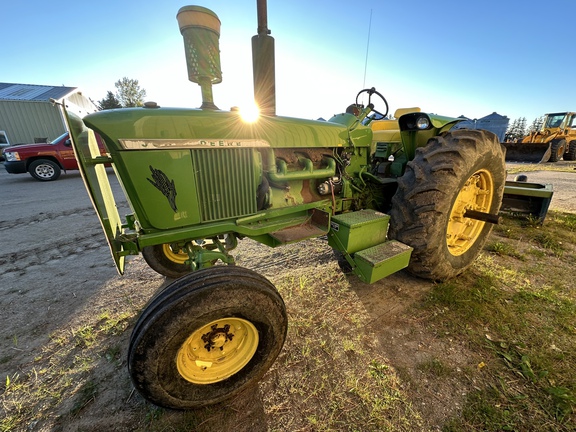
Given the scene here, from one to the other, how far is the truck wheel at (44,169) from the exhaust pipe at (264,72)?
9776mm

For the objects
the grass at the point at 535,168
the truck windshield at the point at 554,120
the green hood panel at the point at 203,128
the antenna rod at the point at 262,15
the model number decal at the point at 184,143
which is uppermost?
the antenna rod at the point at 262,15

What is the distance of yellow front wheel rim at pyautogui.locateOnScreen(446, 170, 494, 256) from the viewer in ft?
9.04

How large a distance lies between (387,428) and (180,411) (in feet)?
3.76

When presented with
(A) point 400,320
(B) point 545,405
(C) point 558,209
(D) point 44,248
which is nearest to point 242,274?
(A) point 400,320

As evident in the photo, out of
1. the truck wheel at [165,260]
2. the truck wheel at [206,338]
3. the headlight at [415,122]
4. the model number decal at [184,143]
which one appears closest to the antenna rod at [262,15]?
the model number decal at [184,143]

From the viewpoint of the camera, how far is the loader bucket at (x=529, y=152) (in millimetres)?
12656

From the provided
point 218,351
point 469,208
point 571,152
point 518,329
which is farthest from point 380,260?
point 571,152

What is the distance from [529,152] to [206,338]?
17572mm

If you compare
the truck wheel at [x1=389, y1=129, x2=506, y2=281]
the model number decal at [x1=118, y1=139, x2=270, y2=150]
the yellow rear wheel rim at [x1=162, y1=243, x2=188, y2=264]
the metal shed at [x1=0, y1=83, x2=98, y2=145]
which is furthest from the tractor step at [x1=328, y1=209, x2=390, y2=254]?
the metal shed at [x1=0, y1=83, x2=98, y2=145]

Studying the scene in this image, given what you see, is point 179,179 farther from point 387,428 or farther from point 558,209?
point 558,209

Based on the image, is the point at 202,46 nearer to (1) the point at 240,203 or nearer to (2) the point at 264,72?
(2) the point at 264,72

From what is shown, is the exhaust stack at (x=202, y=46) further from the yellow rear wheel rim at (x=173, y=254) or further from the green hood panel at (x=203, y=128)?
the yellow rear wheel rim at (x=173, y=254)

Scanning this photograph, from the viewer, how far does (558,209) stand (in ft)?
16.5

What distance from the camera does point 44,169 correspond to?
28.1ft
